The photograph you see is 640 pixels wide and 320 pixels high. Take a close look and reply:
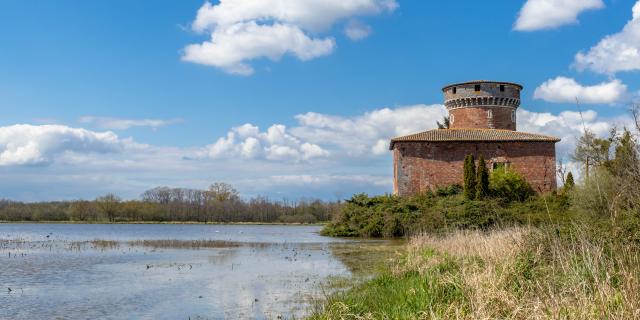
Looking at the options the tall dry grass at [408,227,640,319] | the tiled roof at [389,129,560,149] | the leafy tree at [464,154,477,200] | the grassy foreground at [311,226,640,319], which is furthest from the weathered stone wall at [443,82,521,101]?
the tall dry grass at [408,227,640,319]

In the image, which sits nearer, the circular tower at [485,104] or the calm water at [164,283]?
the calm water at [164,283]

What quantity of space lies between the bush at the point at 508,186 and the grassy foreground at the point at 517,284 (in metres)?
30.1

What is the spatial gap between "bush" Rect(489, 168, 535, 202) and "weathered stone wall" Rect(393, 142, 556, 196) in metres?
1.76

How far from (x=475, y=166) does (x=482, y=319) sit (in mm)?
40354

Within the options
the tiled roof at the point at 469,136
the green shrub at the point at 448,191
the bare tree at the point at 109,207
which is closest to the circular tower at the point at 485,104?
the tiled roof at the point at 469,136

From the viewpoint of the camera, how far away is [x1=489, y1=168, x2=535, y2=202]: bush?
1755 inches

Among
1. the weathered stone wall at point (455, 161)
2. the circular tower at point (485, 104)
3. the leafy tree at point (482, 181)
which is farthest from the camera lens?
the circular tower at point (485, 104)

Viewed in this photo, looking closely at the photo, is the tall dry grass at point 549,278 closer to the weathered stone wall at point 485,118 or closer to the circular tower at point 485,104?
the weathered stone wall at point 485,118

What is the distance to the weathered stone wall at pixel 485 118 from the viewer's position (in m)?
53.3

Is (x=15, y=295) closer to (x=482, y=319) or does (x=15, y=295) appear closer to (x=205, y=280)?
(x=205, y=280)

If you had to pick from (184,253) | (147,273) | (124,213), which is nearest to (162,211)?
(124,213)

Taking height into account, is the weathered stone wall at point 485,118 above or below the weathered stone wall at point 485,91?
below

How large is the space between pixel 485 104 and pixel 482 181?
12.0 metres

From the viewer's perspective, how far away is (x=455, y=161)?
48094 millimetres
